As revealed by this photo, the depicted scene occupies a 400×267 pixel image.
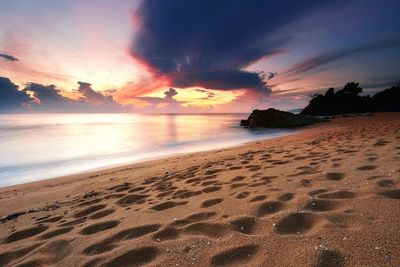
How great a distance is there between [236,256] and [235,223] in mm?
552

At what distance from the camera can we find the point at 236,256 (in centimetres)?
178

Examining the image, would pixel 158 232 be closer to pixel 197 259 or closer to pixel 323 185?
pixel 197 259

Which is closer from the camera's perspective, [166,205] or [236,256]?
[236,256]

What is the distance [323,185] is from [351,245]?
60.9 inches

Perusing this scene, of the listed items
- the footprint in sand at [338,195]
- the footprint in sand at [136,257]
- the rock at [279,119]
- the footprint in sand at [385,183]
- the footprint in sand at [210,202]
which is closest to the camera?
the footprint in sand at [136,257]

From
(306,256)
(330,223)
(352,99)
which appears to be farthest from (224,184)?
(352,99)

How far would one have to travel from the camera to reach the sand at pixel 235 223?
1739 mm

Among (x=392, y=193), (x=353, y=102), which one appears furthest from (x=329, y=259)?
(x=353, y=102)

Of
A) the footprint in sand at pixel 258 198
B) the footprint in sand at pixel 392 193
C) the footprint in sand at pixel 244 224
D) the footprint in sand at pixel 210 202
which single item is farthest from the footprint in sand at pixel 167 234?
the footprint in sand at pixel 392 193

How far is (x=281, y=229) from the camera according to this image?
208 cm

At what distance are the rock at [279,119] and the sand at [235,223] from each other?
20.6 meters

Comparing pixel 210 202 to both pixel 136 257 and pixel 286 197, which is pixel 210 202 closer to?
pixel 286 197

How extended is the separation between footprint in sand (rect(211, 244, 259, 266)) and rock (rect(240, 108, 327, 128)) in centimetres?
2370

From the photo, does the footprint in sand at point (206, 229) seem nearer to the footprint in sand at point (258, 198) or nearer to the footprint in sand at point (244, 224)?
the footprint in sand at point (244, 224)
